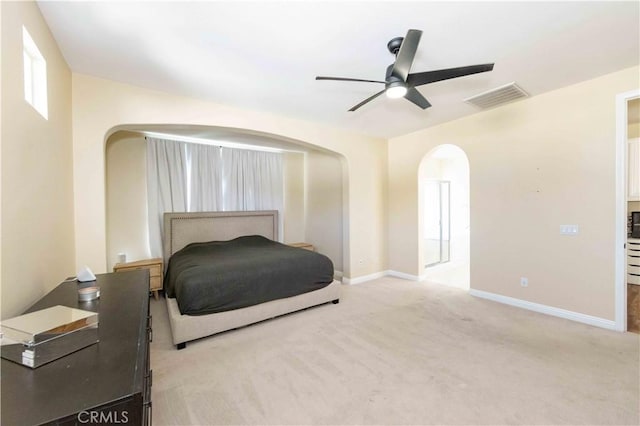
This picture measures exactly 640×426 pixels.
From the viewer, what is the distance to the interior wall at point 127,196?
4004 millimetres

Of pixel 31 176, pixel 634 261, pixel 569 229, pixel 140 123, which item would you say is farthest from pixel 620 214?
pixel 140 123

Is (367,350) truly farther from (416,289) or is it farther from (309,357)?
(416,289)

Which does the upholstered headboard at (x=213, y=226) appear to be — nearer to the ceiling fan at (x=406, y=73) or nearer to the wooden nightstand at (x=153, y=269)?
the wooden nightstand at (x=153, y=269)

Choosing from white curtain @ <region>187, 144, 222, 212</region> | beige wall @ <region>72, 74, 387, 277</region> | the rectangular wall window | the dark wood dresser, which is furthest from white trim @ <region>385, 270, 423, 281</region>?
the rectangular wall window

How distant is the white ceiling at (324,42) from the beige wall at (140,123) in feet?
0.56

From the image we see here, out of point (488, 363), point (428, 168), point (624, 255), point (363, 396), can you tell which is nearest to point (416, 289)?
point (488, 363)

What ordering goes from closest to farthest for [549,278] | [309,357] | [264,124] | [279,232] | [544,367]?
[544,367] < [309,357] < [549,278] < [264,124] < [279,232]

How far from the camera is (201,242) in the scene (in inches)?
179

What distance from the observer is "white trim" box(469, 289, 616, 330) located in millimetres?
2903

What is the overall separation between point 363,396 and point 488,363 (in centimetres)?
118

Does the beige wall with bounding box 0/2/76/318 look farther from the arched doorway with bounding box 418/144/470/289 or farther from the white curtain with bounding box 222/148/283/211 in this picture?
the arched doorway with bounding box 418/144/470/289

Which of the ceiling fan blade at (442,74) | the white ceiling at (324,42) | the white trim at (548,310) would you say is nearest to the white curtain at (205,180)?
the white ceiling at (324,42)

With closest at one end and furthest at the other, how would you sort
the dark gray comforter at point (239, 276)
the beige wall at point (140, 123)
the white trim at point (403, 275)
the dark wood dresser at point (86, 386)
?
the dark wood dresser at point (86, 386), the beige wall at point (140, 123), the dark gray comforter at point (239, 276), the white trim at point (403, 275)

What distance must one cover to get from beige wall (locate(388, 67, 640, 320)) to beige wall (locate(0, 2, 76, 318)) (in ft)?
15.2
